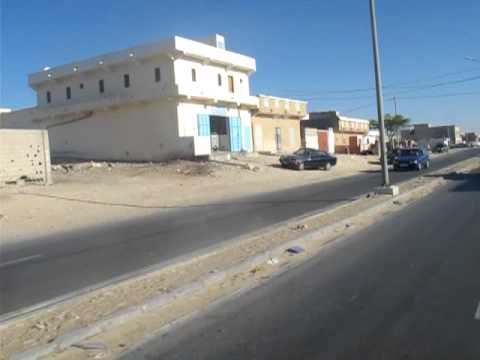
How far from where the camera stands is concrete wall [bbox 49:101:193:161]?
37281 mm

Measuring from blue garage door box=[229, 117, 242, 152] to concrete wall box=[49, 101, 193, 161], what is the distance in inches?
261

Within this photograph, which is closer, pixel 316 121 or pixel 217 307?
pixel 217 307

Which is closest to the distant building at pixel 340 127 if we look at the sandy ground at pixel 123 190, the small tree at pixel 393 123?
the small tree at pixel 393 123

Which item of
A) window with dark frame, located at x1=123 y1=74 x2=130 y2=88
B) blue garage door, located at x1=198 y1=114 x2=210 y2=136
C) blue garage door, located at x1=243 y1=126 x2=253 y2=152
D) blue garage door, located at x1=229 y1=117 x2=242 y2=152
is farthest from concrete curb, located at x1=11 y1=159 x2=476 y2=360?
blue garage door, located at x1=243 y1=126 x2=253 y2=152

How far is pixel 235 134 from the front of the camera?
43.1 metres

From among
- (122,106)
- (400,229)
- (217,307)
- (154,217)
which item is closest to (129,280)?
(217,307)

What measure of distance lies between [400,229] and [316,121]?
2427 inches

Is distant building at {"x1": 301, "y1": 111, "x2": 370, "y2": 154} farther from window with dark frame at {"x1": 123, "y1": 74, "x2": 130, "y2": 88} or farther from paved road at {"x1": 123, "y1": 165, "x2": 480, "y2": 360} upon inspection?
paved road at {"x1": 123, "y1": 165, "x2": 480, "y2": 360}

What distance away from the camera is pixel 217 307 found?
20.7 ft

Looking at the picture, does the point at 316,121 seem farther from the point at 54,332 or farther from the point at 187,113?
the point at 54,332

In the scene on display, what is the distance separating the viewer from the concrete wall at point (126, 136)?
3728 cm

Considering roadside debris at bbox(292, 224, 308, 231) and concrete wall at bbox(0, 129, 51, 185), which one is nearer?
roadside debris at bbox(292, 224, 308, 231)

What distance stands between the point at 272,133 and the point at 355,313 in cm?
4451

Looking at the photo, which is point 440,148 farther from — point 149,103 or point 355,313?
point 355,313
